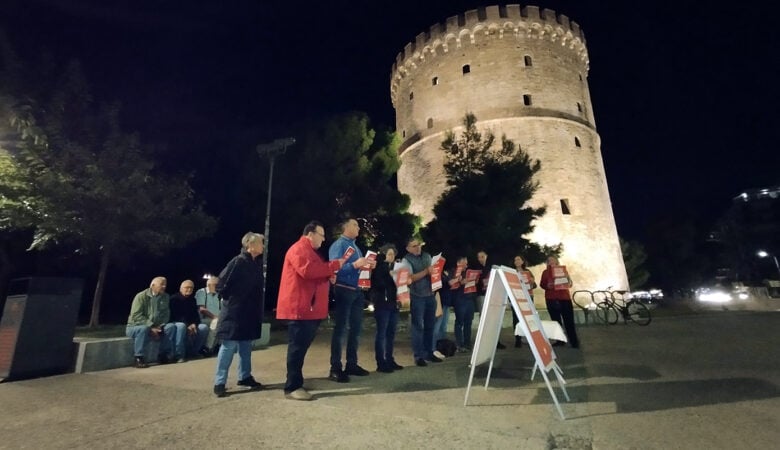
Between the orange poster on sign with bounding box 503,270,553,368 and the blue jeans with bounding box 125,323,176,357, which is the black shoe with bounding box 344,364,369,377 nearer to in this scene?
the orange poster on sign with bounding box 503,270,553,368

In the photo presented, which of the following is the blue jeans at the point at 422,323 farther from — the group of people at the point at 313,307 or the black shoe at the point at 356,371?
the black shoe at the point at 356,371

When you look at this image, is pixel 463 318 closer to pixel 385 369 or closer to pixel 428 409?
pixel 385 369

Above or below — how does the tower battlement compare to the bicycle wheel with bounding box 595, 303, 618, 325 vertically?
above

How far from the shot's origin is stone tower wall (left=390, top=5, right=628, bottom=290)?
20031mm

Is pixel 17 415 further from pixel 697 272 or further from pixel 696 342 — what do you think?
pixel 697 272

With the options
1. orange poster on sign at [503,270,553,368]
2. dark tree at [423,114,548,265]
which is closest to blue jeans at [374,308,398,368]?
orange poster on sign at [503,270,553,368]

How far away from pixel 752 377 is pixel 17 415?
282 inches

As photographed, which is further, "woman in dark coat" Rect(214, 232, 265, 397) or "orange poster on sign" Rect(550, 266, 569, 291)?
"orange poster on sign" Rect(550, 266, 569, 291)

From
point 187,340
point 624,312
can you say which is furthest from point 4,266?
point 624,312

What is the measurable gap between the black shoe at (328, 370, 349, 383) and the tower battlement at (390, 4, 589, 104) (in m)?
22.3

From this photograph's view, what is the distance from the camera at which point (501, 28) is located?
869 inches

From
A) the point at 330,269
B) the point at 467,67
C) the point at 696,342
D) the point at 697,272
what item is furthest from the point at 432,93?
the point at 697,272

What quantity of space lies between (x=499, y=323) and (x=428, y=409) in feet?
4.37

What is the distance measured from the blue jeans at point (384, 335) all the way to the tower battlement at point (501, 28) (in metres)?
21.3
